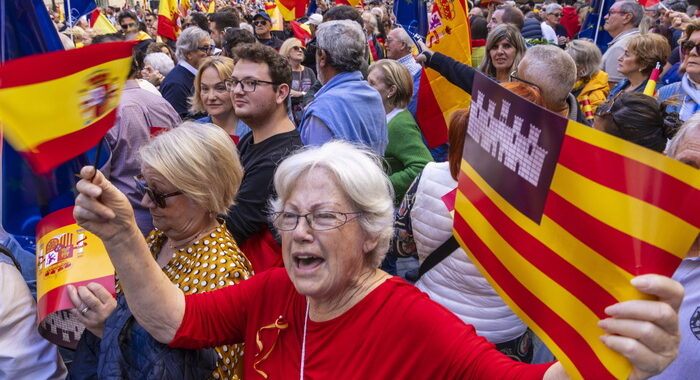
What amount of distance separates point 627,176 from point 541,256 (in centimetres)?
31

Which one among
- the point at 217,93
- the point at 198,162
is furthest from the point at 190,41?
the point at 198,162

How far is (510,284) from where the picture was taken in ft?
5.11

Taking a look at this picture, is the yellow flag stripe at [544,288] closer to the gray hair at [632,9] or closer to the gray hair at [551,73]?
the gray hair at [551,73]

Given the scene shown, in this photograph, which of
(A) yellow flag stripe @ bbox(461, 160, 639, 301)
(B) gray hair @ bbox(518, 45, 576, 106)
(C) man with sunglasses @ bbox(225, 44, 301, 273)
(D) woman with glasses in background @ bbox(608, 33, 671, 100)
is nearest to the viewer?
(A) yellow flag stripe @ bbox(461, 160, 639, 301)

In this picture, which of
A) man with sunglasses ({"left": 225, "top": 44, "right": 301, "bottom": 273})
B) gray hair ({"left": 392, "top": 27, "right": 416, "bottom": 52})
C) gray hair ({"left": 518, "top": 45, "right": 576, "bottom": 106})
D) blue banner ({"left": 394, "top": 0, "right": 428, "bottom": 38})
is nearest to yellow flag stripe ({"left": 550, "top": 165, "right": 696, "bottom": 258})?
man with sunglasses ({"left": 225, "top": 44, "right": 301, "bottom": 273})

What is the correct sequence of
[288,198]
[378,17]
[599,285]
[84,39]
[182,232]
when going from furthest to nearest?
[378,17] < [84,39] < [182,232] < [288,198] < [599,285]

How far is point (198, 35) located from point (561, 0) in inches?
701

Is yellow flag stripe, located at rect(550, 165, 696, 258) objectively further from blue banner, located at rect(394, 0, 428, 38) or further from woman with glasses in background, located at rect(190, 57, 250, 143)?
blue banner, located at rect(394, 0, 428, 38)

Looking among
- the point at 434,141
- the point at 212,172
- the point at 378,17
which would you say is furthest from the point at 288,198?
the point at 378,17

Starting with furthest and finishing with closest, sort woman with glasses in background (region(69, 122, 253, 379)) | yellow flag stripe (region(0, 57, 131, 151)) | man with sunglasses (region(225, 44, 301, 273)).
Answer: man with sunglasses (region(225, 44, 301, 273)) < woman with glasses in background (region(69, 122, 253, 379)) < yellow flag stripe (region(0, 57, 131, 151))

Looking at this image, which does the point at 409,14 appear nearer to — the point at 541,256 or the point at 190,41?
the point at 190,41

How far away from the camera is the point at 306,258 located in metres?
1.92

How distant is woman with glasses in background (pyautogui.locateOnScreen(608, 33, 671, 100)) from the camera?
204 inches

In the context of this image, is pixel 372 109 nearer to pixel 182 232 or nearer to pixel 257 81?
pixel 257 81
